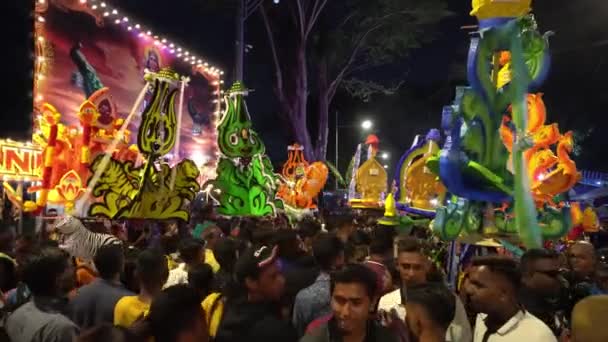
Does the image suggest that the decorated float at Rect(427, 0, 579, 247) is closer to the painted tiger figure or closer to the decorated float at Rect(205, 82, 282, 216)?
the painted tiger figure

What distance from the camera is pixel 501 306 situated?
123 inches

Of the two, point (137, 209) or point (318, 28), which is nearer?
point (137, 209)

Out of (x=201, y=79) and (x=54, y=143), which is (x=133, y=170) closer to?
(x=54, y=143)

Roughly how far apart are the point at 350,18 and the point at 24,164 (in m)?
16.1

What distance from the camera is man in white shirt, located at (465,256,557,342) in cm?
303

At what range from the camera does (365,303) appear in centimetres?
292

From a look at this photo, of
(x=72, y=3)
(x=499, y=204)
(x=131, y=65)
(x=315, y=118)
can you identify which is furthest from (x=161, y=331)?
(x=315, y=118)

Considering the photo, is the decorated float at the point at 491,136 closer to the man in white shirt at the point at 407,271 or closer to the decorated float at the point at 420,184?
the man in white shirt at the point at 407,271

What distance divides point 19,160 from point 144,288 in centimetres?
851

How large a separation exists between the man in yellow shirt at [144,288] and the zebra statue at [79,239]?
3.60 m

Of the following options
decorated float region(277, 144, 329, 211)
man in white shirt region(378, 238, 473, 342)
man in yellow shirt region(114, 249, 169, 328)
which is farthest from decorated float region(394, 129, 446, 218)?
man in yellow shirt region(114, 249, 169, 328)

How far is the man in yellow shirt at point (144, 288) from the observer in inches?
147

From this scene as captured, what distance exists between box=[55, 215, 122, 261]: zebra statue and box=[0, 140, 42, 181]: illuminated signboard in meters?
4.09

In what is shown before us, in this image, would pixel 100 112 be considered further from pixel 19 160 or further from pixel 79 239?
pixel 79 239
